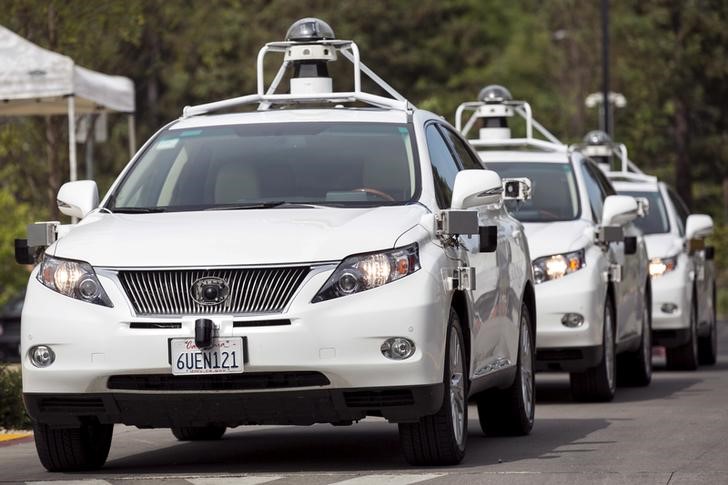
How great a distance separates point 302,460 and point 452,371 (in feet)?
3.43

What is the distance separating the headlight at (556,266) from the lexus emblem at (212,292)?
5.32m

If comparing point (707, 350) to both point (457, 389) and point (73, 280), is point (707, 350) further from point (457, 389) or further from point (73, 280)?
point (73, 280)

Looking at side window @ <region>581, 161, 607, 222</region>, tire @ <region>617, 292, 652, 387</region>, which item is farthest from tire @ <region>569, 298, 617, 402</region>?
tire @ <region>617, 292, 652, 387</region>

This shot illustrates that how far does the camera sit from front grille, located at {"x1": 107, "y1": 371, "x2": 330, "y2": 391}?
8719 mm

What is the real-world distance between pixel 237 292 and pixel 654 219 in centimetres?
1078

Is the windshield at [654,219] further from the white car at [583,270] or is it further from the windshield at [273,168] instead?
the windshield at [273,168]

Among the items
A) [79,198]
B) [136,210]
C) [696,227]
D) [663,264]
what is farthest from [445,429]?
[696,227]

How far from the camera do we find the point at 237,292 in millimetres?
8727

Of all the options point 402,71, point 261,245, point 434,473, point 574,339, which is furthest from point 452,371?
point 402,71

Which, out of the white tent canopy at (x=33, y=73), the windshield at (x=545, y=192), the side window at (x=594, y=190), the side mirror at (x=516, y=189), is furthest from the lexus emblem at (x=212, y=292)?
the white tent canopy at (x=33, y=73)

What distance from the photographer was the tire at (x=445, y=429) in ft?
29.9

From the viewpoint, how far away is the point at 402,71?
61.1m

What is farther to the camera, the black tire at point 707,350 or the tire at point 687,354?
Result: the black tire at point 707,350

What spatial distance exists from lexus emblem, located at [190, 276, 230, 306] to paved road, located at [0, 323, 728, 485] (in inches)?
32.5
